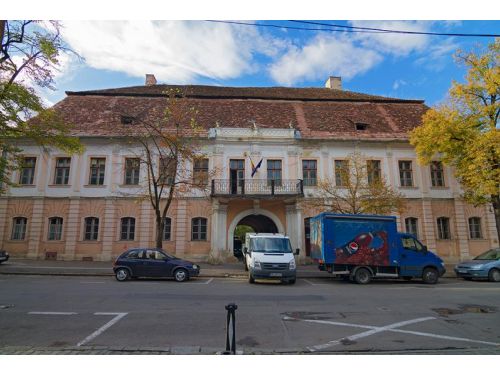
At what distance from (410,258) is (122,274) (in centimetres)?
1333

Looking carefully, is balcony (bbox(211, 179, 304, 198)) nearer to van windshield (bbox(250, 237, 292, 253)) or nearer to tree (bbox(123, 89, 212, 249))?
tree (bbox(123, 89, 212, 249))

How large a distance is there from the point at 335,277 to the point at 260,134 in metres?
11.3

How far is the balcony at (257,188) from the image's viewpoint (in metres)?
20.6

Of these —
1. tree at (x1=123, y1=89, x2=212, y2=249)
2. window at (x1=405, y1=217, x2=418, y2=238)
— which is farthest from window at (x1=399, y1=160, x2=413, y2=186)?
tree at (x1=123, y1=89, x2=212, y2=249)

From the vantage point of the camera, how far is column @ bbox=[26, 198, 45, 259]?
2066 cm

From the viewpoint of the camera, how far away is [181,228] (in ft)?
69.4

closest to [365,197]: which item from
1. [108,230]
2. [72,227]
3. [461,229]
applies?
[461,229]

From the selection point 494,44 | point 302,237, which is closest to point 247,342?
point 302,237

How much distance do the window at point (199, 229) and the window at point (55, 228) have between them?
30.6 feet

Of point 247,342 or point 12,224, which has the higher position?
point 12,224

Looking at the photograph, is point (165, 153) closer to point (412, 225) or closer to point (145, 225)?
point (145, 225)

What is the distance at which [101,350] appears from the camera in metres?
4.95

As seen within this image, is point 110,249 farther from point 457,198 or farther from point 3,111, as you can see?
point 457,198

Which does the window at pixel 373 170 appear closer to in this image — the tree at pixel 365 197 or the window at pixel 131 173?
the tree at pixel 365 197
